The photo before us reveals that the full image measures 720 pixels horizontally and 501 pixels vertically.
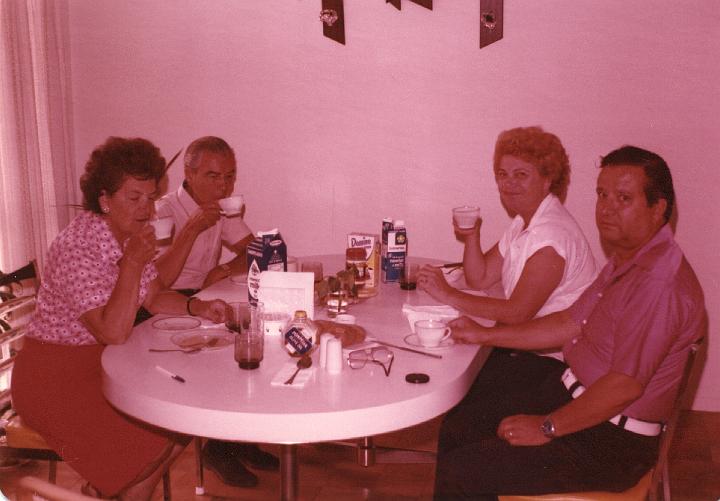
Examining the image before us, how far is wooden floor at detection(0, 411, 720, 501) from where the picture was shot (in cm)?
271

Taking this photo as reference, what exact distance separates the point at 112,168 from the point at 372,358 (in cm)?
105

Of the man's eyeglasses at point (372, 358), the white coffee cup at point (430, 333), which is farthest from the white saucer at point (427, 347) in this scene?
the man's eyeglasses at point (372, 358)

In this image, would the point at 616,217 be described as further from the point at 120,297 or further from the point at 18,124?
the point at 18,124

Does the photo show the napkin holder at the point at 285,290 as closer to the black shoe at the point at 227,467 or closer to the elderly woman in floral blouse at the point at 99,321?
the elderly woman in floral blouse at the point at 99,321

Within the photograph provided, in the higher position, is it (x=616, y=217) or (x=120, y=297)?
(x=616, y=217)

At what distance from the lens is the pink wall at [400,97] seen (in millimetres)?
3293

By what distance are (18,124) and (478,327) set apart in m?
2.35

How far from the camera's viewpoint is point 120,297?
1.96 m

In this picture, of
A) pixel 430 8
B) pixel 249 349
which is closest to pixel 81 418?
pixel 249 349

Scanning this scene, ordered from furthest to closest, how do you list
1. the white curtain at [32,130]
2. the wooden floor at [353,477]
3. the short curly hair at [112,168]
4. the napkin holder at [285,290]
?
1. the white curtain at [32,130]
2. the wooden floor at [353,477]
3. the short curly hair at [112,168]
4. the napkin holder at [285,290]

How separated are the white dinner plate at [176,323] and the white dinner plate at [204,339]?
0.05 meters

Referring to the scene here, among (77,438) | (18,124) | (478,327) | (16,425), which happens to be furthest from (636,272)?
(18,124)

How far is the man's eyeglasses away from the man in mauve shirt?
244mm

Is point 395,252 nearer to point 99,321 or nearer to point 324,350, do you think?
point 324,350
